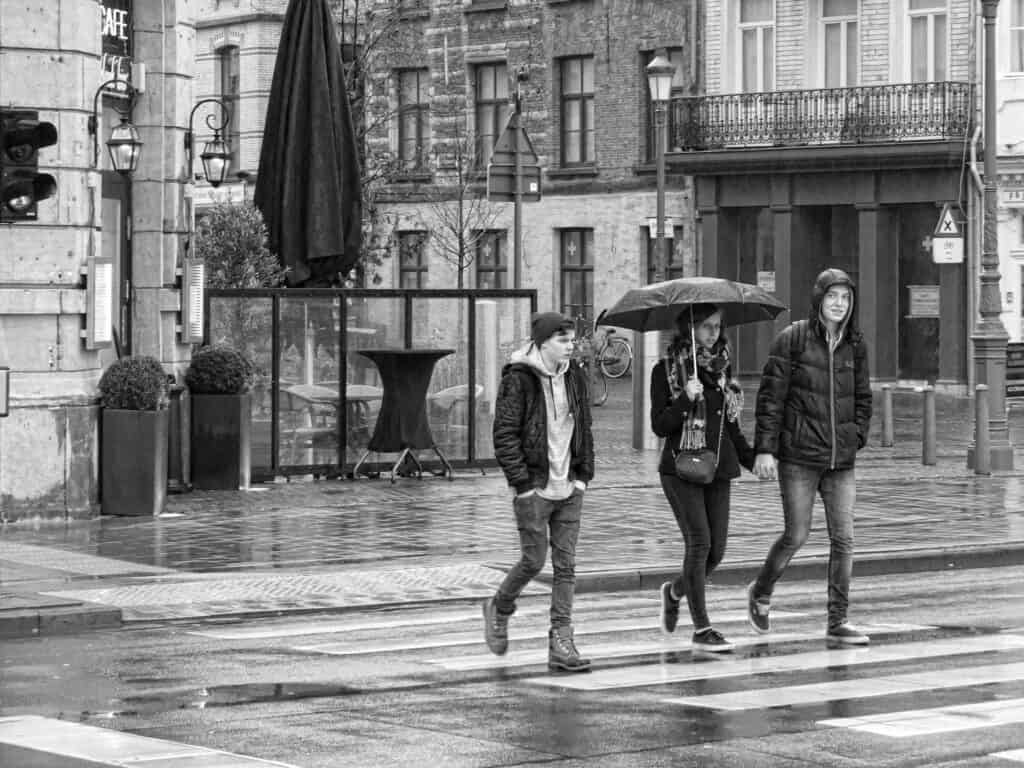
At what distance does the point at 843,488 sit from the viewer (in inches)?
450

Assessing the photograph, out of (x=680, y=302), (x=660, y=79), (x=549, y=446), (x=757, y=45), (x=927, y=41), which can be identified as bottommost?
(x=549, y=446)

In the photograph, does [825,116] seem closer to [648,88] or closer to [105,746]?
[648,88]

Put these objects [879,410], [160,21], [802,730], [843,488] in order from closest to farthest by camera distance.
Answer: [802,730] < [843,488] < [160,21] < [879,410]

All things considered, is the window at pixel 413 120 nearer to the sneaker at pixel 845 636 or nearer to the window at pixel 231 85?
the window at pixel 231 85

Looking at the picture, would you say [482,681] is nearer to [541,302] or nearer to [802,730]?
[802,730]

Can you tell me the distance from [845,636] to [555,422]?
1.96 meters

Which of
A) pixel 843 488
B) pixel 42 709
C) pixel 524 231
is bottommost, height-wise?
pixel 42 709

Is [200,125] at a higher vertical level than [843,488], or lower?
higher

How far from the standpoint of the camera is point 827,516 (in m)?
11.5

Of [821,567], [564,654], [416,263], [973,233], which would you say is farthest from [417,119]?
[564,654]

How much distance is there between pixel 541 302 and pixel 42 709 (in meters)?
40.6

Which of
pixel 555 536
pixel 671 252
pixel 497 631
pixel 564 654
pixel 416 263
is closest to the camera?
pixel 564 654

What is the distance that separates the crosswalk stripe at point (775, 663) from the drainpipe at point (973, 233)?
30.0 metres

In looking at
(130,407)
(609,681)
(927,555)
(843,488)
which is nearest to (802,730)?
(609,681)
